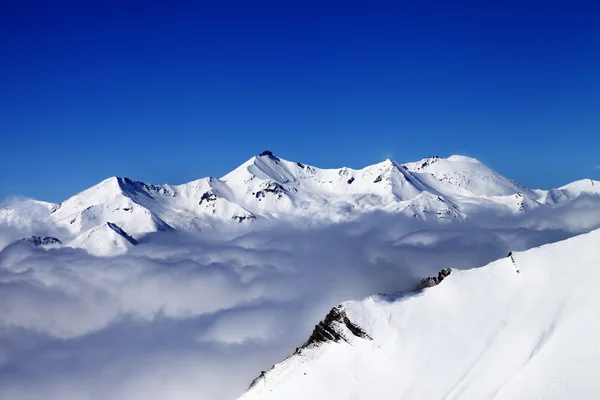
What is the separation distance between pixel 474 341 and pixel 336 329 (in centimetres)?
3557

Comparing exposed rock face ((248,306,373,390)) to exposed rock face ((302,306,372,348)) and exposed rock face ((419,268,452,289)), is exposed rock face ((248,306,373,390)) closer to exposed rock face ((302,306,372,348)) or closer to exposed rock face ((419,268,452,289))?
exposed rock face ((302,306,372,348))

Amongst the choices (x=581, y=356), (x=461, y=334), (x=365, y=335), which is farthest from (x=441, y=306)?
(x=581, y=356)

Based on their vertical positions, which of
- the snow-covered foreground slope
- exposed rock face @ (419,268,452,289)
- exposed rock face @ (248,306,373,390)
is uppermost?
exposed rock face @ (419,268,452,289)

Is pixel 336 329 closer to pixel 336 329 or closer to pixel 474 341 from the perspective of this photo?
pixel 336 329

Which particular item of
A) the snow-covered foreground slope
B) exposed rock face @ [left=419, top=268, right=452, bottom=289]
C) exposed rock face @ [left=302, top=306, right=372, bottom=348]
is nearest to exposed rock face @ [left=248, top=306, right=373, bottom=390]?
exposed rock face @ [left=302, top=306, right=372, bottom=348]

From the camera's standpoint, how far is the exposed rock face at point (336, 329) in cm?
13788

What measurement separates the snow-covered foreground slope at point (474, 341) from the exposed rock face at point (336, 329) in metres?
0.37

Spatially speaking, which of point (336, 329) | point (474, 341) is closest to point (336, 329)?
point (336, 329)

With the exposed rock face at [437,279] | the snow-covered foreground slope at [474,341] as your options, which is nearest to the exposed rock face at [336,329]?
the snow-covered foreground slope at [474,341]

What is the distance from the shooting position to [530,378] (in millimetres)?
100875

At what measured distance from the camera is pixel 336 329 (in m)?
142

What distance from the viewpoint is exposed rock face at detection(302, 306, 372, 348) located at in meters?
138

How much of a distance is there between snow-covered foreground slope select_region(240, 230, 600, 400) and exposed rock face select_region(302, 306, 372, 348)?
37 cm

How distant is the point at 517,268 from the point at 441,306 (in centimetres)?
2116
